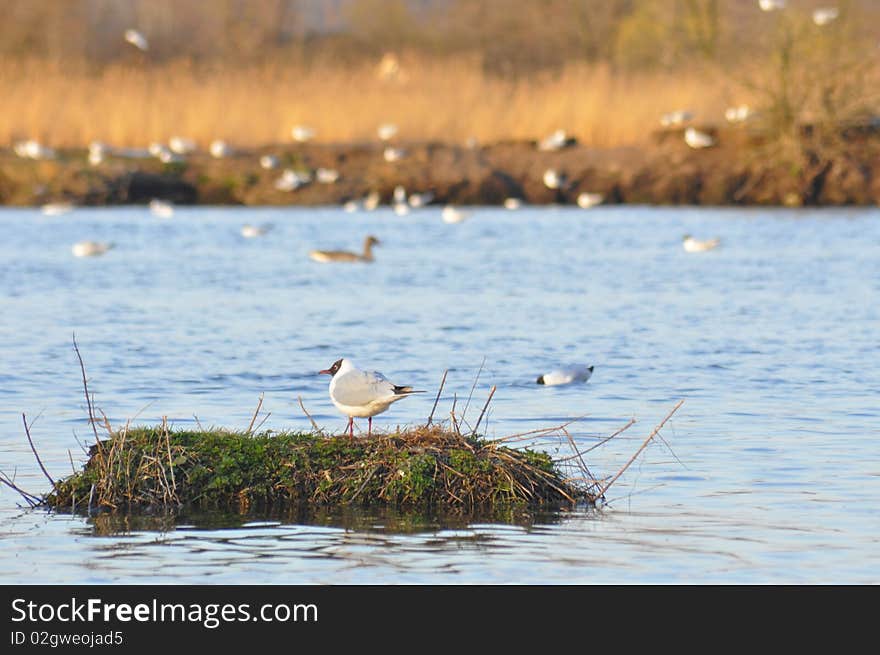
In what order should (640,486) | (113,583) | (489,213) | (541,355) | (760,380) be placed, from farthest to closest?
(489,213) < (541,355) < (760,380) < (640,486) < (113,583)

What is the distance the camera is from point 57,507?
863cm

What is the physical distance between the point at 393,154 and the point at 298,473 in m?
24.3

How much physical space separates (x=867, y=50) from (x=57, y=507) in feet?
85.5

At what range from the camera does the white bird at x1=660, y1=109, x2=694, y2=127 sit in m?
32.8

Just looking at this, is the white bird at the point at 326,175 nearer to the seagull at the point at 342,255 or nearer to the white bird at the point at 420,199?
the white bird at the point at 420,199

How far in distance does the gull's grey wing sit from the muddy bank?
24.0 metres

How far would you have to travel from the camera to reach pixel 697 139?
32.2 metres

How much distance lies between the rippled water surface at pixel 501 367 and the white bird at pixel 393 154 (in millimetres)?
3043

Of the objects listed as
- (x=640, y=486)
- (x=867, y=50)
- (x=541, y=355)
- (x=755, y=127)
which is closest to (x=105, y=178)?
(x=755, y=127)

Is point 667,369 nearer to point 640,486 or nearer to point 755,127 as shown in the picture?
point 640,486

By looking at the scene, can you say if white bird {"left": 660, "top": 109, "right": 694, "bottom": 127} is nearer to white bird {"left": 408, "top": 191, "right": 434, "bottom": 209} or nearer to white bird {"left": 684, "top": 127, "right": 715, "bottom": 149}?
white bird {"left": 684, "top": 127, "right": 715, "bottom": 149}

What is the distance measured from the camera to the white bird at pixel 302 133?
1291 inches

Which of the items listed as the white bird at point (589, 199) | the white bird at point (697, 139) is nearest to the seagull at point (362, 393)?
the white bird at point (589, 199)

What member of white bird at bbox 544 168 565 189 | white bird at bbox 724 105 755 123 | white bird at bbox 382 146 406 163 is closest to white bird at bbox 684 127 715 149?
white bird at bbox 724 105 755 123
